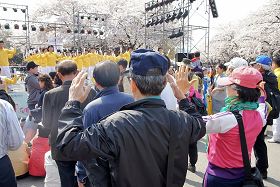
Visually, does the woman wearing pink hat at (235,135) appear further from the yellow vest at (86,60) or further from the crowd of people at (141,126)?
the yellow vest at (86,60)

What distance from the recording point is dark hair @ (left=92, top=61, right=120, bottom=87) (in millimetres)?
2738

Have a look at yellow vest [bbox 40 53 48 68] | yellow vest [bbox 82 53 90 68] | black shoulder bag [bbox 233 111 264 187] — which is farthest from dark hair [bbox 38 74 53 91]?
yellow vest [bbox 40 53 48 68]

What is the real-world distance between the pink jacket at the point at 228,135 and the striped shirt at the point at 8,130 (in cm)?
166

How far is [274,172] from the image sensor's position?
498cm

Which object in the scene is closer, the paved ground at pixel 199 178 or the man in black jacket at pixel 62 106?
the man in black jacket at pixel 62 106

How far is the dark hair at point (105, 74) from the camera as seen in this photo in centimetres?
274

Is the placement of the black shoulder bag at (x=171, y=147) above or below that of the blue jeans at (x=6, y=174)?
above

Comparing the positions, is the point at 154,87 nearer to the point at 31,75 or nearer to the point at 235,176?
the point at 235,176

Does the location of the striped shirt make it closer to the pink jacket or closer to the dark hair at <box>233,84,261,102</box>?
the pink jacket

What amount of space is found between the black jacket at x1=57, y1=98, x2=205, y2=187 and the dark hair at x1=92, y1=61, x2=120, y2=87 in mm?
1073

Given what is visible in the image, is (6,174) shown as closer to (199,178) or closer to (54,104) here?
(54,104)

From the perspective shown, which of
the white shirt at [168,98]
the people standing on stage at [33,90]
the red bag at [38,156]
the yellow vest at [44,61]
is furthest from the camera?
the yellow vest at [44,61]

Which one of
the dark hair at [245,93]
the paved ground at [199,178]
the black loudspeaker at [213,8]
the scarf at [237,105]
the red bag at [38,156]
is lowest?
the paved ground at [199,178]

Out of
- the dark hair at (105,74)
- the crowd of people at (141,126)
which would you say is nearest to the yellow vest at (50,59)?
the crowd of people at (141,126)
